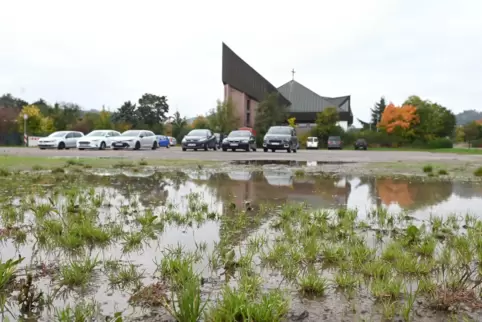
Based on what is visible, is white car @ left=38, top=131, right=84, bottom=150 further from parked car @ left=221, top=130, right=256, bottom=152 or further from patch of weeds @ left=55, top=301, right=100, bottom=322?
patch of weeds @ left=55, top=301, right=100, bottom=322

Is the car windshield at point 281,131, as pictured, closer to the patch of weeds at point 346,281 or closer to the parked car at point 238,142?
the parked car at point 238,142

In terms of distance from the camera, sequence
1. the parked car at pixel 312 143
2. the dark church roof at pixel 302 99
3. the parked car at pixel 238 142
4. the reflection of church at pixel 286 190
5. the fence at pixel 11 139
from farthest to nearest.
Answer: the dark church roof at pixel 302 99, the parked car at pixel 312 143, the fence at pixel 11 139, the parked car at pixel 238 142, the reflection of church at pixel 286 190

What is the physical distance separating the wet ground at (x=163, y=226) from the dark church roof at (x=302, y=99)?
244 ft

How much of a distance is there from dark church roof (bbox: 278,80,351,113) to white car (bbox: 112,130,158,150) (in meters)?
53.8

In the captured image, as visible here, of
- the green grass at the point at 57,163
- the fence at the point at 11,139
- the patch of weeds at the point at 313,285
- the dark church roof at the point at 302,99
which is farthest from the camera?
the dark church roof at the point at 302,99

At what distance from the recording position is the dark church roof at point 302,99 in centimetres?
8162

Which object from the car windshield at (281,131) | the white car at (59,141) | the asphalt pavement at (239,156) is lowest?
the asphalt pavement at (239,156)

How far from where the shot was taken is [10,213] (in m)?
4.54

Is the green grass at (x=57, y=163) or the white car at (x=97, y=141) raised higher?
the white car at (x=97, y=141)

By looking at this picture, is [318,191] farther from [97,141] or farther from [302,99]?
[302,99]

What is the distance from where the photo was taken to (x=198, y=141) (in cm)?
2978

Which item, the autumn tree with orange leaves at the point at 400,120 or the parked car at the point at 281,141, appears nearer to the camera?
the parked car at the point at 281,141

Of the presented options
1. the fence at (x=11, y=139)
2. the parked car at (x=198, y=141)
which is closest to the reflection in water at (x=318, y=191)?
the parked car at (x=198, y=141)

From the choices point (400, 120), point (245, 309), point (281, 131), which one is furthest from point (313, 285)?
A: point (400, 120)
